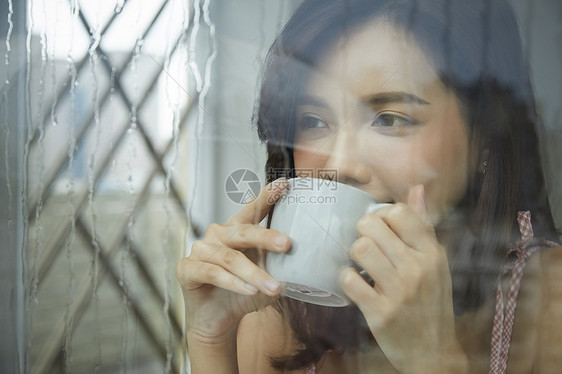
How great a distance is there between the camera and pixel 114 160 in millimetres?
420

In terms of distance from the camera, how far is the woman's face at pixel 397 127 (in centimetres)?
27

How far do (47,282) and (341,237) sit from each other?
0.33 metres

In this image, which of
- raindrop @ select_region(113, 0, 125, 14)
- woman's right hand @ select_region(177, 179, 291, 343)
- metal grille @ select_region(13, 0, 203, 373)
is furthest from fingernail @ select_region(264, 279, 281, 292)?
raindrop @ select_region(113, 0, 125, 14)

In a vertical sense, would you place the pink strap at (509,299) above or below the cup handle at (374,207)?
below

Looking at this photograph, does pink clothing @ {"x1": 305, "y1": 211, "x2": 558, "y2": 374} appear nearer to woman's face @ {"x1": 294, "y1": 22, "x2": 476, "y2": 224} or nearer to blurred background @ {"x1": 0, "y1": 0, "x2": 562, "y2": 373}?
woman's face @ {"x1": 294, "y1": 22, "x2": 476, "y2": 224}

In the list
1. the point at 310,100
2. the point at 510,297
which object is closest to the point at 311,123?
the point at 310,100

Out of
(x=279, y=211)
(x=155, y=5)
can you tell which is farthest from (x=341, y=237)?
(x=155, y=5)

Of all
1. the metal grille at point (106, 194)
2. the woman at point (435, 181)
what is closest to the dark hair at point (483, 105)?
the woman at point (435, 181)

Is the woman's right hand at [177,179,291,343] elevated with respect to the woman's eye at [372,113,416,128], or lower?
lower

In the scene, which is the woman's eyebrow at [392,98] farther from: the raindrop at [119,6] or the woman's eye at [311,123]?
the raindrop at [119,6]

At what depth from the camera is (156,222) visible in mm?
399

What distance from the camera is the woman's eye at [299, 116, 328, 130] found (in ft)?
0.99

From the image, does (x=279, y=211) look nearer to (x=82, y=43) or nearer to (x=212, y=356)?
(x=212, y=356)

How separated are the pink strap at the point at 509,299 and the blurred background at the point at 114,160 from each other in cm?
16
